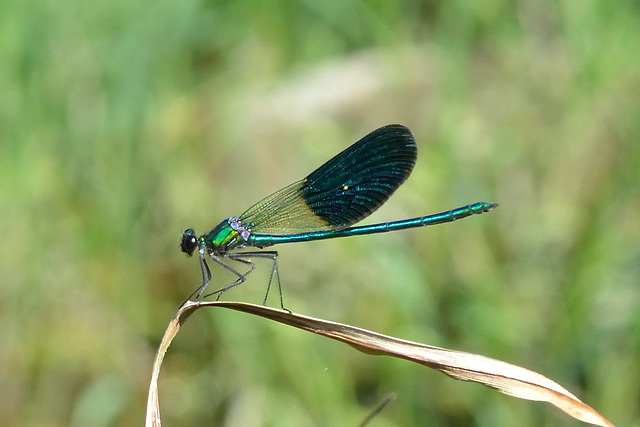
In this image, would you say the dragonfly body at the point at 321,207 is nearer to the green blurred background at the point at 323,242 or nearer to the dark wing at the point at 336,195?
the dark wing at the point at 336,195

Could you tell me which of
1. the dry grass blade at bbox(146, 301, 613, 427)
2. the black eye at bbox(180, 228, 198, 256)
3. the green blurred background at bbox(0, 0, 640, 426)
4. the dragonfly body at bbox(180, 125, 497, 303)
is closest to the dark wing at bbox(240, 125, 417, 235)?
the dragonfly body at bbox(180, 125, 497, 303)

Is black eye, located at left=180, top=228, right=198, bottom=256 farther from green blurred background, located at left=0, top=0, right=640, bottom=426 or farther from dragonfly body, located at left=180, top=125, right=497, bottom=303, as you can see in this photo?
green blurred background, located at left=0, top=0, right=640, bottom=426

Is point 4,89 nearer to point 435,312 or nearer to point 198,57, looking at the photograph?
point 198,57

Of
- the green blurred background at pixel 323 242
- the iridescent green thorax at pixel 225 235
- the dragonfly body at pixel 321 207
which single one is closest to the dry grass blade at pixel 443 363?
the dragonfly body at pixel 321 207

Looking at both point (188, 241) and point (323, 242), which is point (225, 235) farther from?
point (323, 242)

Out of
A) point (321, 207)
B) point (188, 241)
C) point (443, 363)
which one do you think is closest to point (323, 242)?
point (321, 207)

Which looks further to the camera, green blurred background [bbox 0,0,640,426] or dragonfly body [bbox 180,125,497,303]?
green blurred background [bbox 0,0,640,426]
